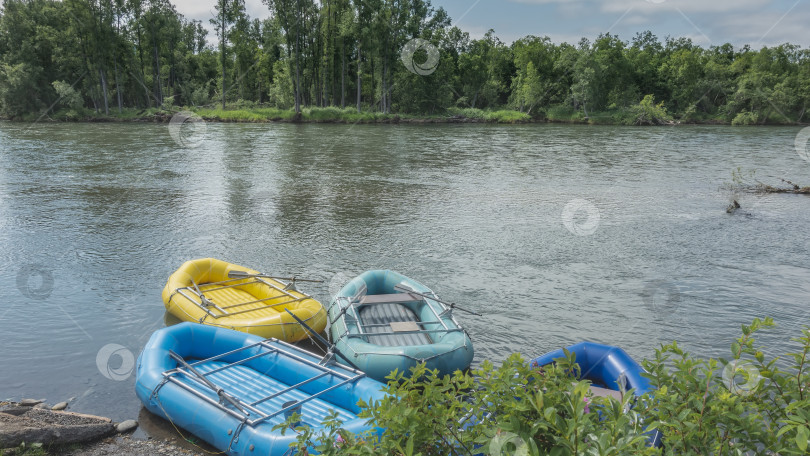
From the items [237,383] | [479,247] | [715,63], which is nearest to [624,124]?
[715,63]

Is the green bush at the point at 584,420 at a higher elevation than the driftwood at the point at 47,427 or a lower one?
higher

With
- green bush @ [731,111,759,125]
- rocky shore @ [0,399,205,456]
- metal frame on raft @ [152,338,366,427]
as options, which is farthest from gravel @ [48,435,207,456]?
green bush @ [731,111,759,125]

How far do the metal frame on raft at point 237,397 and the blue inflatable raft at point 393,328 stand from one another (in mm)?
401

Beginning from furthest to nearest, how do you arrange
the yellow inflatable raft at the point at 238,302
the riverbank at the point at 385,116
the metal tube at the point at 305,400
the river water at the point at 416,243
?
1. the riverbank at the point at 385,116
2. the river water at the point at 416,243
3. the yellow inflatable raft at the point at 238,302
4. the metal tube at the point at 305,400

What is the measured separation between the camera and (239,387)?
21.2 ft

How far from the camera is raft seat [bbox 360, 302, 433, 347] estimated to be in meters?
7.43

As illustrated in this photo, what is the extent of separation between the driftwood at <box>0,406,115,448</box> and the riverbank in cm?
4403

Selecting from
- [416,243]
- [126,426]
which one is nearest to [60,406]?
[126,426]

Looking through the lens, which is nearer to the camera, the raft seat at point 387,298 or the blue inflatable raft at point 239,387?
the blue inflatable raft at point 239,387

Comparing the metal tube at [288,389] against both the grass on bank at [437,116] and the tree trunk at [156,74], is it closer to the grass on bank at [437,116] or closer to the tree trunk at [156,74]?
the grass on bank at [437,116]

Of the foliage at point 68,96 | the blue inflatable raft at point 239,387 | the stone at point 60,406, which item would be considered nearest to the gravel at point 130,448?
the blue inflatable raft at point 239,387

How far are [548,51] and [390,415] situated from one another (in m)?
65.1

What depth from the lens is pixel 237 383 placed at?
654 centimetres

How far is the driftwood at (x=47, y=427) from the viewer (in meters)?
5.03
